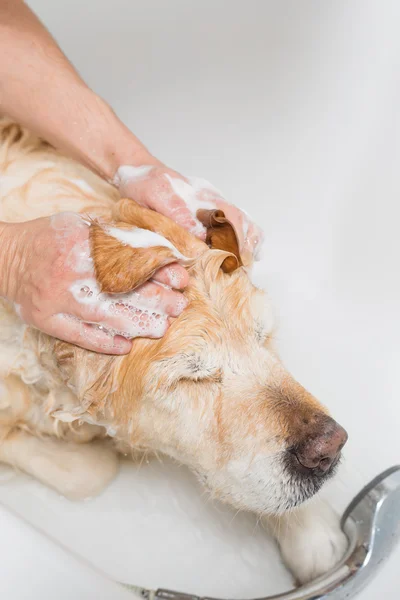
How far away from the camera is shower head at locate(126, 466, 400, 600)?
1246 mm

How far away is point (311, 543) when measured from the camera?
4.75ft

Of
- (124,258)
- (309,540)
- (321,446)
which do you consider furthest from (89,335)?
(309,540)

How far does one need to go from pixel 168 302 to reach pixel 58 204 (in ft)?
1.59

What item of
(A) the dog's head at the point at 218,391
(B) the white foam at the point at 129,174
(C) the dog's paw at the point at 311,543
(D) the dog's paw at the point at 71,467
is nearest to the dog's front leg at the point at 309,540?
(C) the dog's paw at the point at 311,543

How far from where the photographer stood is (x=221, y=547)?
5.56ft

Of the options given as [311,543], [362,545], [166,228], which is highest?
[166,228]

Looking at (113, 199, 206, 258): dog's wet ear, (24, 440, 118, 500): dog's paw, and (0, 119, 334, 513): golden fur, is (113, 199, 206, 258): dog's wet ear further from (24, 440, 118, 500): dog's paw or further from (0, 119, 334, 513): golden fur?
(24, 440, 118, 500): dog's paw

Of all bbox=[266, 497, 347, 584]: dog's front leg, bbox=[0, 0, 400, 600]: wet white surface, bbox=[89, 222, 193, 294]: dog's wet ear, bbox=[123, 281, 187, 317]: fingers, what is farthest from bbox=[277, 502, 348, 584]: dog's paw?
bbox=[89, 222, 193, 294]: dog's wet ear

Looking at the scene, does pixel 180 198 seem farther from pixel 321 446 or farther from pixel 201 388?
pixel 321 446

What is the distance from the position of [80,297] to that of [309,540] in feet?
2.70

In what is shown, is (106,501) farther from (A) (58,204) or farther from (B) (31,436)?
(A) (58,204)

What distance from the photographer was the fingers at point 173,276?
3.89 ft

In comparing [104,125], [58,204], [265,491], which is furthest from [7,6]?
[265,491]

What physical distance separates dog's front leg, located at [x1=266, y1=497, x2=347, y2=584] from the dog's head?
24 centimetres
